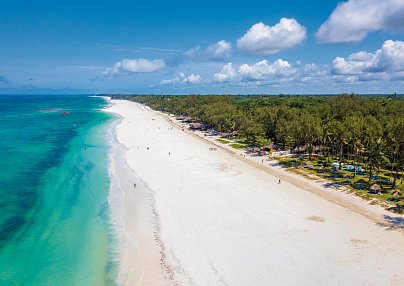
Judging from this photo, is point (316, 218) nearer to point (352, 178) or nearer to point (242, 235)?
point (242, 235)

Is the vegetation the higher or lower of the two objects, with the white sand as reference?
higher

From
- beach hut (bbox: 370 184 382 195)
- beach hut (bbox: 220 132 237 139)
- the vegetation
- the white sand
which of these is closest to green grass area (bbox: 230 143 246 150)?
the vegetation

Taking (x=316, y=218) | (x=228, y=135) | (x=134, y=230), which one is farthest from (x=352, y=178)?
(x=228, y=135)

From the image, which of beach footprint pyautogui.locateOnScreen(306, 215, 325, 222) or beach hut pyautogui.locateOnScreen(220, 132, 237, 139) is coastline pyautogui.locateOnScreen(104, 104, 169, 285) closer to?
beach footprint pyautogui.locateOnScreen(306, 215, 325, 222)

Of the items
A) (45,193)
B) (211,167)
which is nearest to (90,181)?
(45,193)

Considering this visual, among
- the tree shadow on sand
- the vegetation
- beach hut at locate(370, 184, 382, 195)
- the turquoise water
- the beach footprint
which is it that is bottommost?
the turquoise water

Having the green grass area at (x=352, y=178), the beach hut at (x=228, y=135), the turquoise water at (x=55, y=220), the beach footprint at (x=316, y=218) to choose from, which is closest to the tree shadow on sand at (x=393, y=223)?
the green grass area at (x=352, y=178)

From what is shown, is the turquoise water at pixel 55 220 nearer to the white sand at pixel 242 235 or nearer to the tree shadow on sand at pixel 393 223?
the white sand at pixel 242 235
